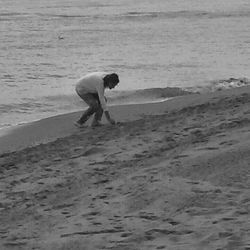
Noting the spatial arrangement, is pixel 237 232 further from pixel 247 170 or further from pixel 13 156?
pixel 13 156

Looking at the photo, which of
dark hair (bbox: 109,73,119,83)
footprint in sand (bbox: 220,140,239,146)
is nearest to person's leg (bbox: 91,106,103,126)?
dark hair (bbox: 109,73,119,83)

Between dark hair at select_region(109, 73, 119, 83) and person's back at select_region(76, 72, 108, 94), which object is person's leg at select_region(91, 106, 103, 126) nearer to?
person's back at select_region(76, 72, 108, 94)

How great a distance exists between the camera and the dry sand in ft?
18.8

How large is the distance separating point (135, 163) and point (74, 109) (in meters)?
8.62

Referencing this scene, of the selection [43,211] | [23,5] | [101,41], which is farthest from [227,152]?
[23,5]

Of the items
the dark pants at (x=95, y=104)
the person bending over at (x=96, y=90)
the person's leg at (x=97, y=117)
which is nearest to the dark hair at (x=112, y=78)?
the person bending over at (x=96, y=90)

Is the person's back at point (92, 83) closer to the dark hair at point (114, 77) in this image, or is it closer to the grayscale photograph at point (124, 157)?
the grayscale photograph at point (124, 157)

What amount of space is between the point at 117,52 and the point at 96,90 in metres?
16.1

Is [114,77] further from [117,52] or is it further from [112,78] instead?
[117,52]

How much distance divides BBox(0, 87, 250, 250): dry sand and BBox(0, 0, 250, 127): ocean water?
18.6 ft

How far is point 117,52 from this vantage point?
27000 mm

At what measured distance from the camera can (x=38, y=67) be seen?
77.9ft

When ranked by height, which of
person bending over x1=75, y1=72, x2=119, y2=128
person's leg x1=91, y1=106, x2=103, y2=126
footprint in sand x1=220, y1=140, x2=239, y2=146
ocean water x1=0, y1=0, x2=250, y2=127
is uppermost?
person bending over x1=75, y1=72, x2=119, y2=128

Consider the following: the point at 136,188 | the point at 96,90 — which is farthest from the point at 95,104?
the point at 136,188
